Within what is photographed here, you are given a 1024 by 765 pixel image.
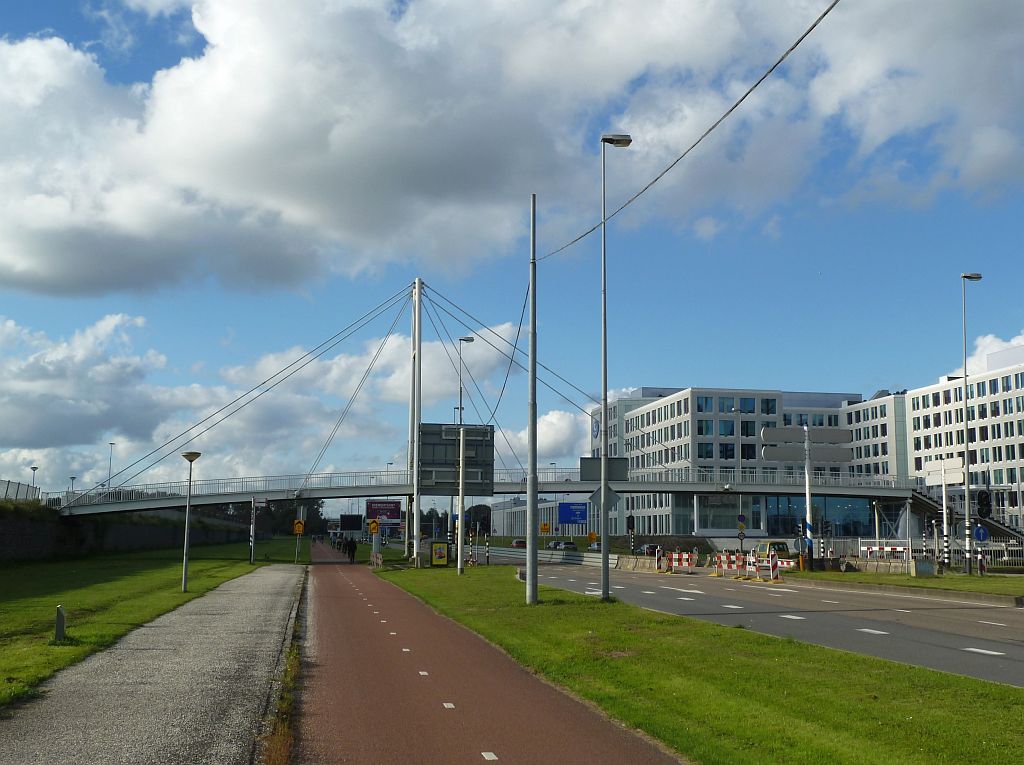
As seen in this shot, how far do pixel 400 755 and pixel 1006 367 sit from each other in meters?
101

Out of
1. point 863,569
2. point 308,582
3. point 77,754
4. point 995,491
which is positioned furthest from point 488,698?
point 995,491

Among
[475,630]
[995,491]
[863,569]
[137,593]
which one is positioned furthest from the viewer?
[995,491]

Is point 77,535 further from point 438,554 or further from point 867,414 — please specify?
point 867,414

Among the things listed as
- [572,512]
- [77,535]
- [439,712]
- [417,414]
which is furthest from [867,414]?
[439,712]

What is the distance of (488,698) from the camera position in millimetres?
11148

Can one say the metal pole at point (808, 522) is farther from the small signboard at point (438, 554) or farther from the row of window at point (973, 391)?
the row of window at point (973, 391)

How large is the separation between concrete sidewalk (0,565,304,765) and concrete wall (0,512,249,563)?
129ft

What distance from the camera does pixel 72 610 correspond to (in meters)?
22.2

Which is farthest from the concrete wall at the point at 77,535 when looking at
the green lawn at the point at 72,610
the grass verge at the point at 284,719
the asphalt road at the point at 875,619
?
the grass verge at the point at 284,719

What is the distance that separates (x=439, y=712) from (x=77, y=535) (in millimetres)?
61383

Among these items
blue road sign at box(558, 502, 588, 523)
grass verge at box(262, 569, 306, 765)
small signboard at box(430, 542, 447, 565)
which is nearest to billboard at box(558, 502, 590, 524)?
blue road sign at box(558, 502, 588, 523)

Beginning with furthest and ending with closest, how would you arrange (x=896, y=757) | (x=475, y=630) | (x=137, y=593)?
(x=137, y=593) → (x=475, y=630) → (x=896, y=757)

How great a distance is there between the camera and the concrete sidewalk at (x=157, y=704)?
8.26 metres

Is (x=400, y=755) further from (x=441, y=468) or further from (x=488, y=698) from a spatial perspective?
(x=441, y=468)
